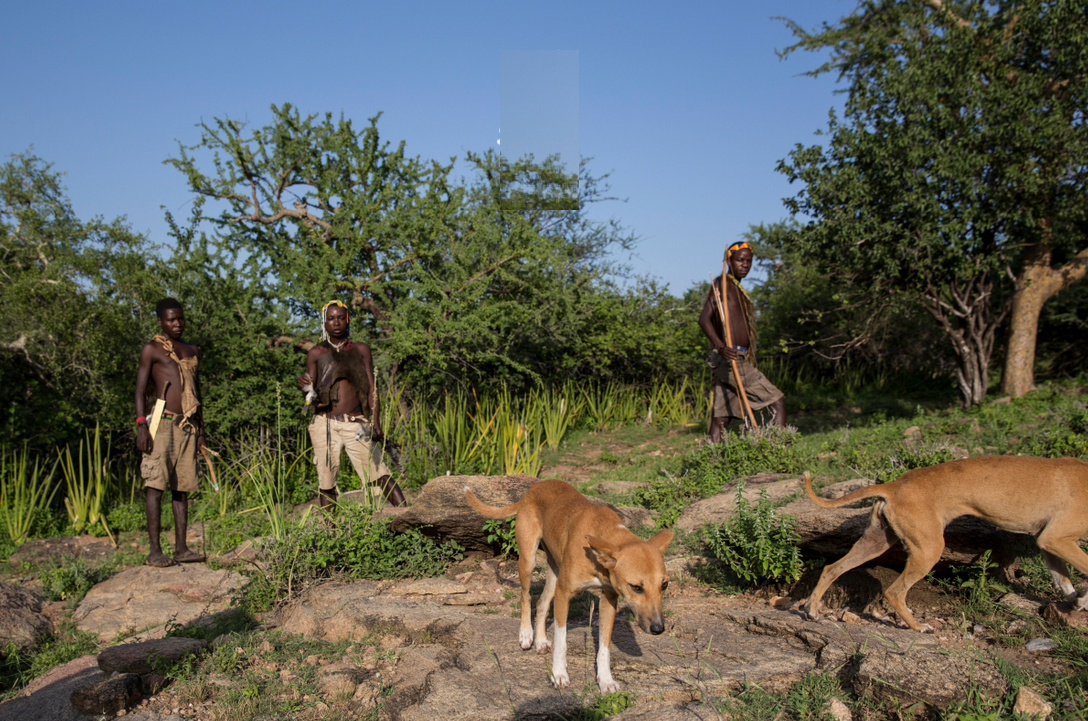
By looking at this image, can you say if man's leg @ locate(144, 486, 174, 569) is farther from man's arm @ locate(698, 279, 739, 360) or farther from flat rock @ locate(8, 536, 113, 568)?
man's arm @ locate(698, 279, 739, 360)

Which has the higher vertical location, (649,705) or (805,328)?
(805,328)

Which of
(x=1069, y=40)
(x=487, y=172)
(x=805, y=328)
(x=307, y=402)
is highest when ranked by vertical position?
(x=487, y=172)

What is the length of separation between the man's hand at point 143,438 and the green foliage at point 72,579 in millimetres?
1147

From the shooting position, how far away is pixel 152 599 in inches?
233

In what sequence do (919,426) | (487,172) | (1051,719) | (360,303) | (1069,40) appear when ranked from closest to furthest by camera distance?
(1051,719) < (1069,40) < (919,426) < (360,303) < (487,172)

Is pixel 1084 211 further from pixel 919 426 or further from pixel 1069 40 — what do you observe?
pixel 919 426

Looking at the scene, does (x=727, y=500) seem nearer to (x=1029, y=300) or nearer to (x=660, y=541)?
(x=660, y=541)

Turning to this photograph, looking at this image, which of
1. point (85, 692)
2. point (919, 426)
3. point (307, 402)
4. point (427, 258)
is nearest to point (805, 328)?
point (919, 426)

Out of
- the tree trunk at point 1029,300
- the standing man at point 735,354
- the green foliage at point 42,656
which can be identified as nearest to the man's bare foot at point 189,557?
the green foliage at point 42,656

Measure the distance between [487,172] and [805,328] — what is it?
7.73 meters

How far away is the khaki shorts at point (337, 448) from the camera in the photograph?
705 cm

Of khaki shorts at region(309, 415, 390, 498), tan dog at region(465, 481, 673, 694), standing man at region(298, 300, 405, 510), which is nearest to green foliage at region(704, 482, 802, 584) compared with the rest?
tan dog at region(465, 481, 673, 694)

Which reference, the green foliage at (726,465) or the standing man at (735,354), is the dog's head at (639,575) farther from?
the standing man at (735,354)

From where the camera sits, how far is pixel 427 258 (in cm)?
1020
